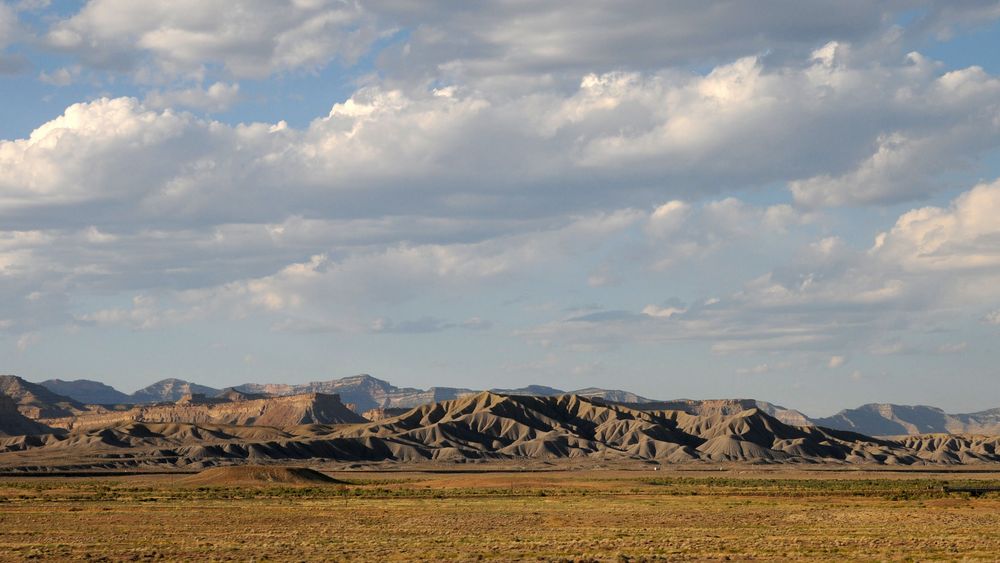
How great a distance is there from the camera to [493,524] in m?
68.3

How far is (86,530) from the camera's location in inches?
2512

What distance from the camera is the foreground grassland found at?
51.6 meters

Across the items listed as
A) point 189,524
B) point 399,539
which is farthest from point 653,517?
point 189,524

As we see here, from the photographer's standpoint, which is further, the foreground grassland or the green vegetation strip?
the green vegetation strip

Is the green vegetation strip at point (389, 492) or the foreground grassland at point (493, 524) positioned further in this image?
the green vegetation strip at point (389, 492)

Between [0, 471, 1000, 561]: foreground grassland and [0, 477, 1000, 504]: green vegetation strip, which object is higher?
[0, 477, 1000, 504]: green vegetation strip

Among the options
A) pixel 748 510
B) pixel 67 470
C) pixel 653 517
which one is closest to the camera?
pixel 653 517

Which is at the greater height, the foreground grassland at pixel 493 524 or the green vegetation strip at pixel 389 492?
the green vegetation strip at pixel 389 492

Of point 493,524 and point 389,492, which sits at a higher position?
point 389,492

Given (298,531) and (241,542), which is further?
(298,531)

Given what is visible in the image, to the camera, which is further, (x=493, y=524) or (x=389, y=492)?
(x=389, y=492)

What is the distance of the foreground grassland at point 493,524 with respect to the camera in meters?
51.6

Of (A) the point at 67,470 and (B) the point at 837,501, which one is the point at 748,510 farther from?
(A) the point at 67,470

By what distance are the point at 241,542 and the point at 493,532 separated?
13211mm
